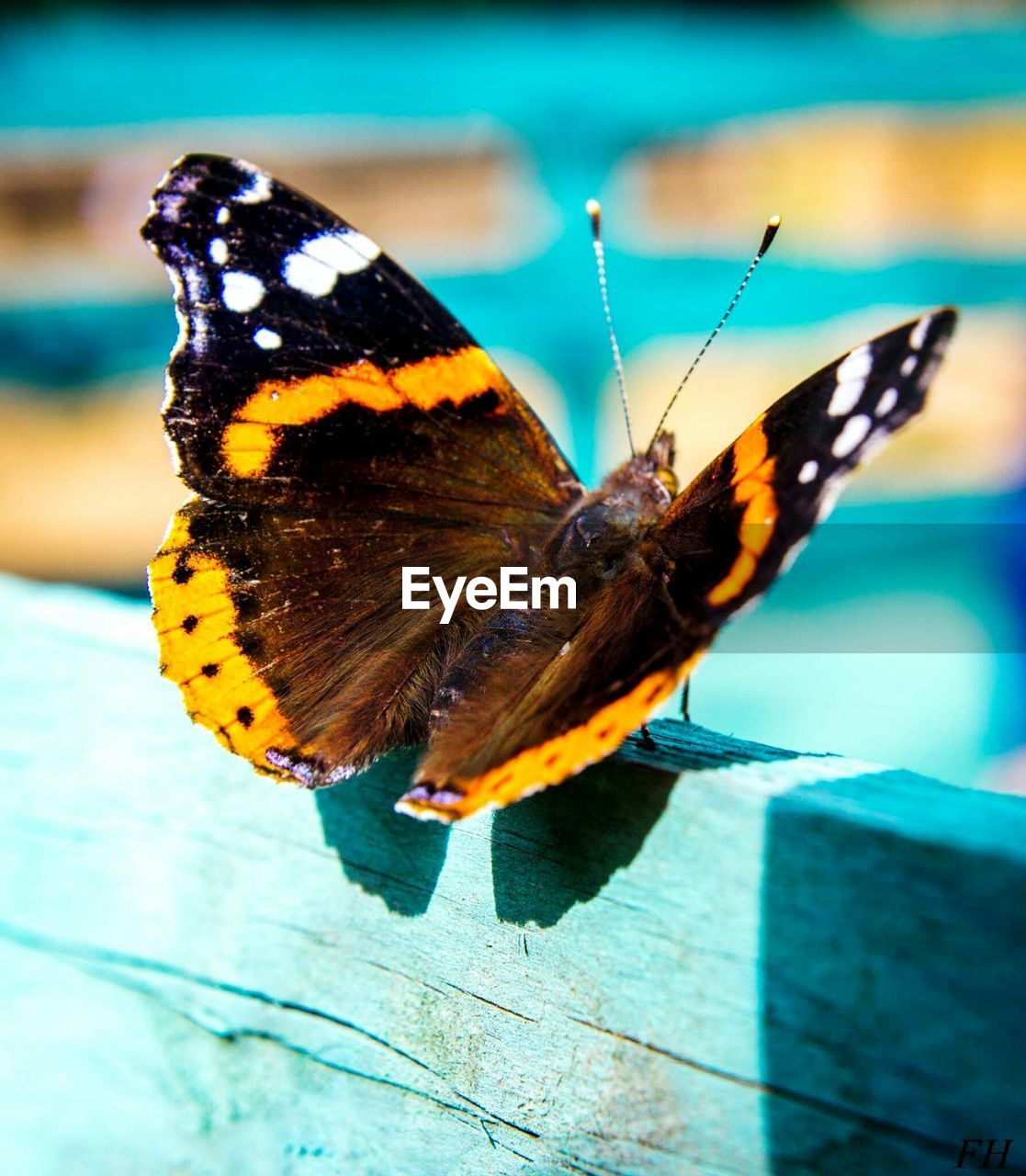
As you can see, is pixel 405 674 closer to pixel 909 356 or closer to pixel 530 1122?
pixel 530 1122

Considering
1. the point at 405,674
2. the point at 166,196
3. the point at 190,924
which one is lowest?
the point at 190,924

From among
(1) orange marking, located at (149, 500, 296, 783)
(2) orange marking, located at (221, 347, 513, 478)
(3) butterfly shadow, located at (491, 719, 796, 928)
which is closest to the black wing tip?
(2) orange marking, located at (221, 347, 513, 478)

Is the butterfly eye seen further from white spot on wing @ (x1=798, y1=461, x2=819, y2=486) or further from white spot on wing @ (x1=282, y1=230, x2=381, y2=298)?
white spot on wing @ (x1=282, y1=230, x2=381, y2=298)

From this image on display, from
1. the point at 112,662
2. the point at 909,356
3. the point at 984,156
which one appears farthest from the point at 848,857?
the point at 984,156

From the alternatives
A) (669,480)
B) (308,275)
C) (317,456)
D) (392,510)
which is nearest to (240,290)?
(308,275)

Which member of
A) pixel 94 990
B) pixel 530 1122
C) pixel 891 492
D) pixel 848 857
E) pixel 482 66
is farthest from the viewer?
pixel 891 492

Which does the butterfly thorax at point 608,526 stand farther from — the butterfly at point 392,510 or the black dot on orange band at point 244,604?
the black dot on orange band at point 244,604
